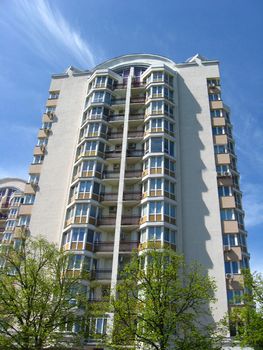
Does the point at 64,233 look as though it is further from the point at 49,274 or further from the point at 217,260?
the point at 217,260

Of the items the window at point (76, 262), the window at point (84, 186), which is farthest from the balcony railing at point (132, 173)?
the window at point (76, 262)

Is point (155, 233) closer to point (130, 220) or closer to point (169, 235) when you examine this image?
point (169, 235)

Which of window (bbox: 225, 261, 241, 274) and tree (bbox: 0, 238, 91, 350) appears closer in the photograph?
tree (bbox: 0, 238, 91, 350)

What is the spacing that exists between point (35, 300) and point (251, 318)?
17.1 m

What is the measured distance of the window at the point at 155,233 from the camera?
36.9m

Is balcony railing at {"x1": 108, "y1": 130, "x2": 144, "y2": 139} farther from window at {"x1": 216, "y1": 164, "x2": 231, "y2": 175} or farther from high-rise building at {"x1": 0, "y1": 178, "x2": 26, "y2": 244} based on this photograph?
high-rise building at {"x1": 0, "y1": 178, "x2": 26, "y2": 244}

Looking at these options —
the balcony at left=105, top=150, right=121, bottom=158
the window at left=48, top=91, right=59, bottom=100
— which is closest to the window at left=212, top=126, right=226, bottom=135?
the balcony at left=105, top=150, right=121, bottom=158

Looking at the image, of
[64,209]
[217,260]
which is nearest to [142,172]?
[64,209]

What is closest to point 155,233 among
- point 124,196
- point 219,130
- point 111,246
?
point 111,246

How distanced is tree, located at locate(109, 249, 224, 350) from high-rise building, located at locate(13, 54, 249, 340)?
8.41 m

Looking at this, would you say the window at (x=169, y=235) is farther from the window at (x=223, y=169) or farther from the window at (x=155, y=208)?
the window at (x=223, y=169)

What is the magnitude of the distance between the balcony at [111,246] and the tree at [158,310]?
9712mm

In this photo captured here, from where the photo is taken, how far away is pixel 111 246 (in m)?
38.5

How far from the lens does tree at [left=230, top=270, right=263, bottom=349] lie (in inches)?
1013
